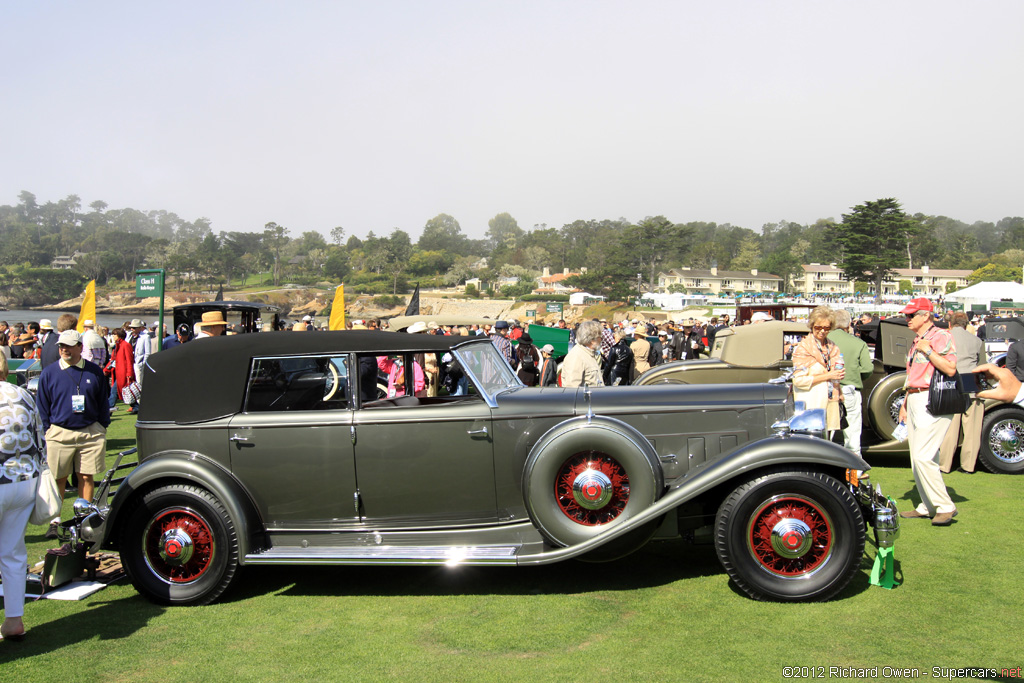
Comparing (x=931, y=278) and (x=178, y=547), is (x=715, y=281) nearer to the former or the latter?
(x=931, y=278)

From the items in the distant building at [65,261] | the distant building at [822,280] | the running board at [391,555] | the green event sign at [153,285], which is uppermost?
the distant building at [65,261]

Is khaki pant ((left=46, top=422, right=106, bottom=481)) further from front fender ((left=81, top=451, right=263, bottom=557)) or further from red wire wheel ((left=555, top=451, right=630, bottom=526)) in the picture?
red wire wheel ((left=555, top=451, right=630, bottom=526))

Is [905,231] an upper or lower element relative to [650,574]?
upper

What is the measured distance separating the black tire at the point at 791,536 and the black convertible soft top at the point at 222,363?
2.19m

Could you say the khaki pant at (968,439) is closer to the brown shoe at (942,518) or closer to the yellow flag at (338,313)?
the brown shoe at (942,518)

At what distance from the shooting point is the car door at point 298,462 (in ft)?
14.9

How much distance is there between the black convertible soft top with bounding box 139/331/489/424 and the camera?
4688 mm

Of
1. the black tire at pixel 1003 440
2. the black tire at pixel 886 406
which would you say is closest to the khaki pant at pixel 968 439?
the black tire at pixel 1003 440

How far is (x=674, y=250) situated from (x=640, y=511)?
112m

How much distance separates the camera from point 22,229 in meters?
188

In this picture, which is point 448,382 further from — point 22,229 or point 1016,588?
point 22,229

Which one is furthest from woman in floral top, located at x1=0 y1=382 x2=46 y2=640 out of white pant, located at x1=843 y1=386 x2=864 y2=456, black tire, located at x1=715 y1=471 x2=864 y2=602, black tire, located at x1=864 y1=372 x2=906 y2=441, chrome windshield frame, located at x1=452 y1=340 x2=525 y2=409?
black tire, located at x1=864 y1=372 x2=906 y2=441

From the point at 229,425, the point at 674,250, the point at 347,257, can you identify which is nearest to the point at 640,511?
the point at 229,425

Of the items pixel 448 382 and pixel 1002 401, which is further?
pixel 1002 401
